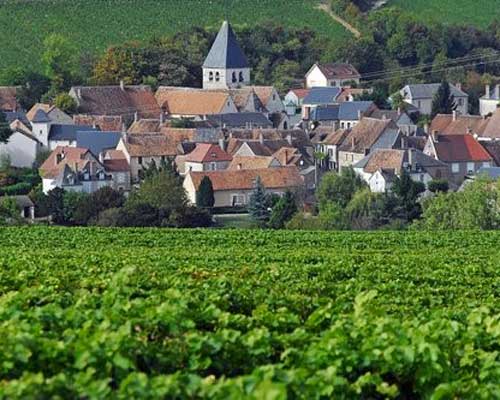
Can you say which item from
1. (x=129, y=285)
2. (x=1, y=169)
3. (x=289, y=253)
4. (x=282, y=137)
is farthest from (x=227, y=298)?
(x=282, y=137)

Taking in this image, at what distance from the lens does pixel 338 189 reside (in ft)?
181

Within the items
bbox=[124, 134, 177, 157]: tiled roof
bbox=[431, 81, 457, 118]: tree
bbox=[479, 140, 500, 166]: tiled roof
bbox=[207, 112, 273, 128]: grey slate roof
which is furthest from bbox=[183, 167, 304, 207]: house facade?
bbox=[431, 81, 457, 118]: tree

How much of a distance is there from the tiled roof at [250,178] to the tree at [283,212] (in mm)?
5820

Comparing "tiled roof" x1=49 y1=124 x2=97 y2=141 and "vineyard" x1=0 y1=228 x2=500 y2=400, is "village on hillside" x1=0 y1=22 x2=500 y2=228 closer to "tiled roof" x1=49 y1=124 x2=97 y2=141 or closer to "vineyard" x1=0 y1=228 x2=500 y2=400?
"tiled roof" x1=49 y1=124 x2=97 y2=141

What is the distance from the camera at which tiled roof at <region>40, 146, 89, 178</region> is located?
58.1m

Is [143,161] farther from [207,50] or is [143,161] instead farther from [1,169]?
[207,50]

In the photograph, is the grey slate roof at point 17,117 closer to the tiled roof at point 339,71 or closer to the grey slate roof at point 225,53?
the grey slate roof at point 225,53

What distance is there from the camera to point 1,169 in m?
60.7

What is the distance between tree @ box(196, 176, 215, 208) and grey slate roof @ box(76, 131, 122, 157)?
9.63 m

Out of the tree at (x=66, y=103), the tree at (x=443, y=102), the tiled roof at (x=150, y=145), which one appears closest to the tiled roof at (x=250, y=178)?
the tiled roof at (x=150, y=145)

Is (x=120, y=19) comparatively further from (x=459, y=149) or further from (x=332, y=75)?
(x=459, y=149)

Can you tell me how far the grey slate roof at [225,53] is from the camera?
276 feet

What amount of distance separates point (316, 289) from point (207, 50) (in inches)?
2832

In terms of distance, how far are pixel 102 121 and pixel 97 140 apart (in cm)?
643
